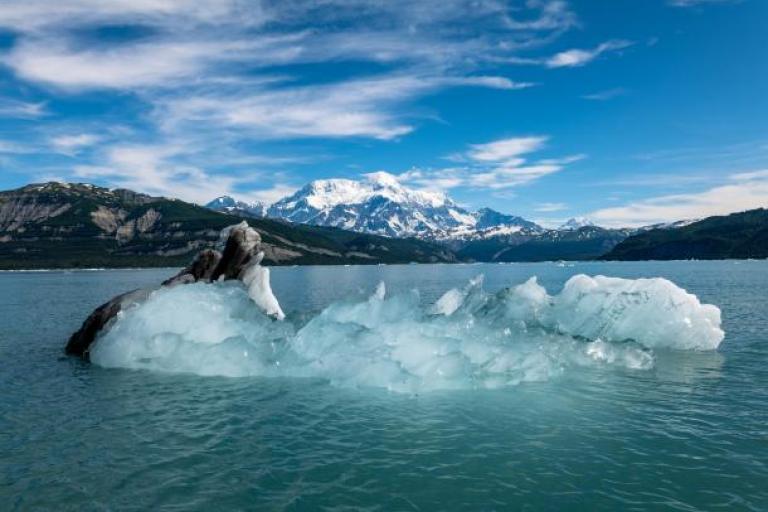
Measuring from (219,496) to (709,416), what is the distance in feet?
62.6

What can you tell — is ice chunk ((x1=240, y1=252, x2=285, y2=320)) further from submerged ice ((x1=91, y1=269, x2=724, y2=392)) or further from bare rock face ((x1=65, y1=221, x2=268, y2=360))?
submerged ice ((x1=91, y1=269, x2=724, y2=392))

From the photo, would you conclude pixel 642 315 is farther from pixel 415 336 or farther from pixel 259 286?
pixel 259 286

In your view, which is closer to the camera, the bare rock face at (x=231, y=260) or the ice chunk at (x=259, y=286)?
the bare rock face at (x=231, y=260)

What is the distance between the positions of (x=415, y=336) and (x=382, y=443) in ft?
35.2

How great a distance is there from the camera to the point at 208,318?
32.9 m

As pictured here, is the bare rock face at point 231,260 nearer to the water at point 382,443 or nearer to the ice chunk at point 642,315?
the water at point 382,443

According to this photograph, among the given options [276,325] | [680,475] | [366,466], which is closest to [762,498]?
[680,475]

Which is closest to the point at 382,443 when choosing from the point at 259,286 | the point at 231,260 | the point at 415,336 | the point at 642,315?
the point at 415,336

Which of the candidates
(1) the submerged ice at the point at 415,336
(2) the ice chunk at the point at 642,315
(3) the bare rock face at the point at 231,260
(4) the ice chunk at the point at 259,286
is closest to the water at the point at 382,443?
(1) the submerged ice at the point at 415,336

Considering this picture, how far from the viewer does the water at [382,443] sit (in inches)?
561

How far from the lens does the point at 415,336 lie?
94.3ft

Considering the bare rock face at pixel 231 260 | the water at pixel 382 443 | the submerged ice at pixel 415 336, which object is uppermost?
the bare rock face at pixel 231 260

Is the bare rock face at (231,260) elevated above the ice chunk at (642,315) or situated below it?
above

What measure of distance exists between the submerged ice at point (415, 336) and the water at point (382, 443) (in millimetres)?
1286
